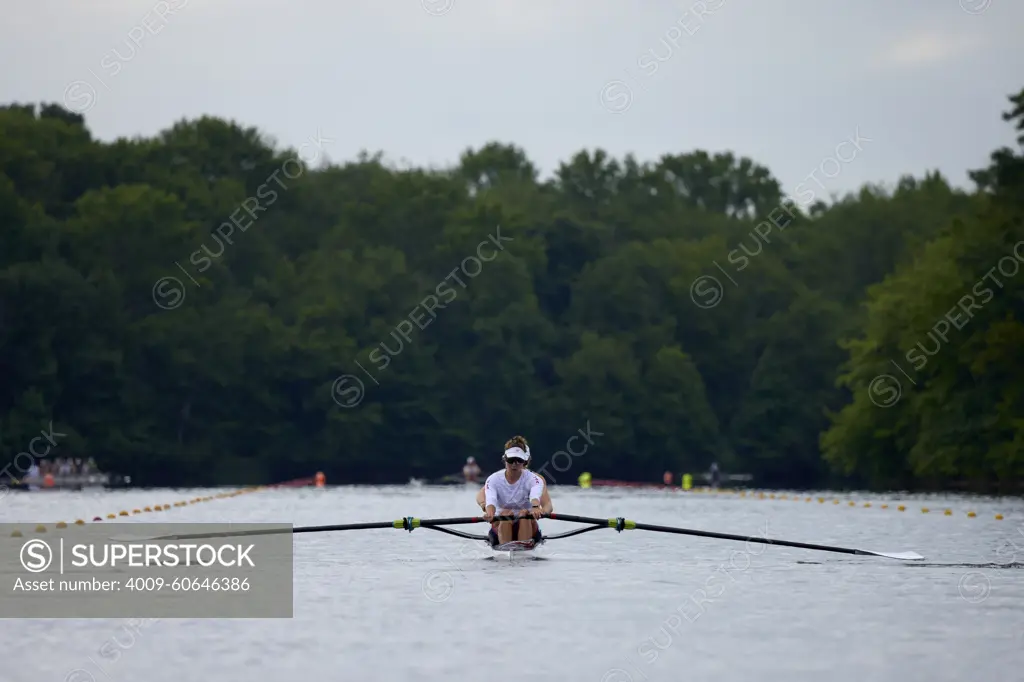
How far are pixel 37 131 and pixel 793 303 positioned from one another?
38.5 metres

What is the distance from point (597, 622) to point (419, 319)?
74.1m

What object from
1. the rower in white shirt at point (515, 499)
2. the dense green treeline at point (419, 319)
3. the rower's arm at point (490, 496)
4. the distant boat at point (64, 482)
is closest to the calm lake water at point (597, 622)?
the rower in white shirt at point (515, 499)

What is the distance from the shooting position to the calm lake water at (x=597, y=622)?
559 inches

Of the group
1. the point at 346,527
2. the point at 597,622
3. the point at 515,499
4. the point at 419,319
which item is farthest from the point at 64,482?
the point at 597,622

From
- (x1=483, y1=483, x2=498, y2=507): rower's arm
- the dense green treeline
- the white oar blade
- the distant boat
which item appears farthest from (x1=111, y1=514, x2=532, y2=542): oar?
the dense green treeline

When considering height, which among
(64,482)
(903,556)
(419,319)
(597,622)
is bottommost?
(597,622)

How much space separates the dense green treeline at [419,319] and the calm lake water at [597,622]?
140ft

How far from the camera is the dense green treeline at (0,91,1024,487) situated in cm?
7738

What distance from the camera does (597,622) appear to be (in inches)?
676

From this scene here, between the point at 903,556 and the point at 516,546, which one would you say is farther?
Answer: the point at 516,546

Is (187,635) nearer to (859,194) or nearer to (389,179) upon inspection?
(389,179)

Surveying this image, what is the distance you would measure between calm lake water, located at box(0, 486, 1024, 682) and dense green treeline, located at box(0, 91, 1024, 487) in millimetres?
42675

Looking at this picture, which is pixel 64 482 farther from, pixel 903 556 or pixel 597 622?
pixel 597 622

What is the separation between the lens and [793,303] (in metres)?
93.8
